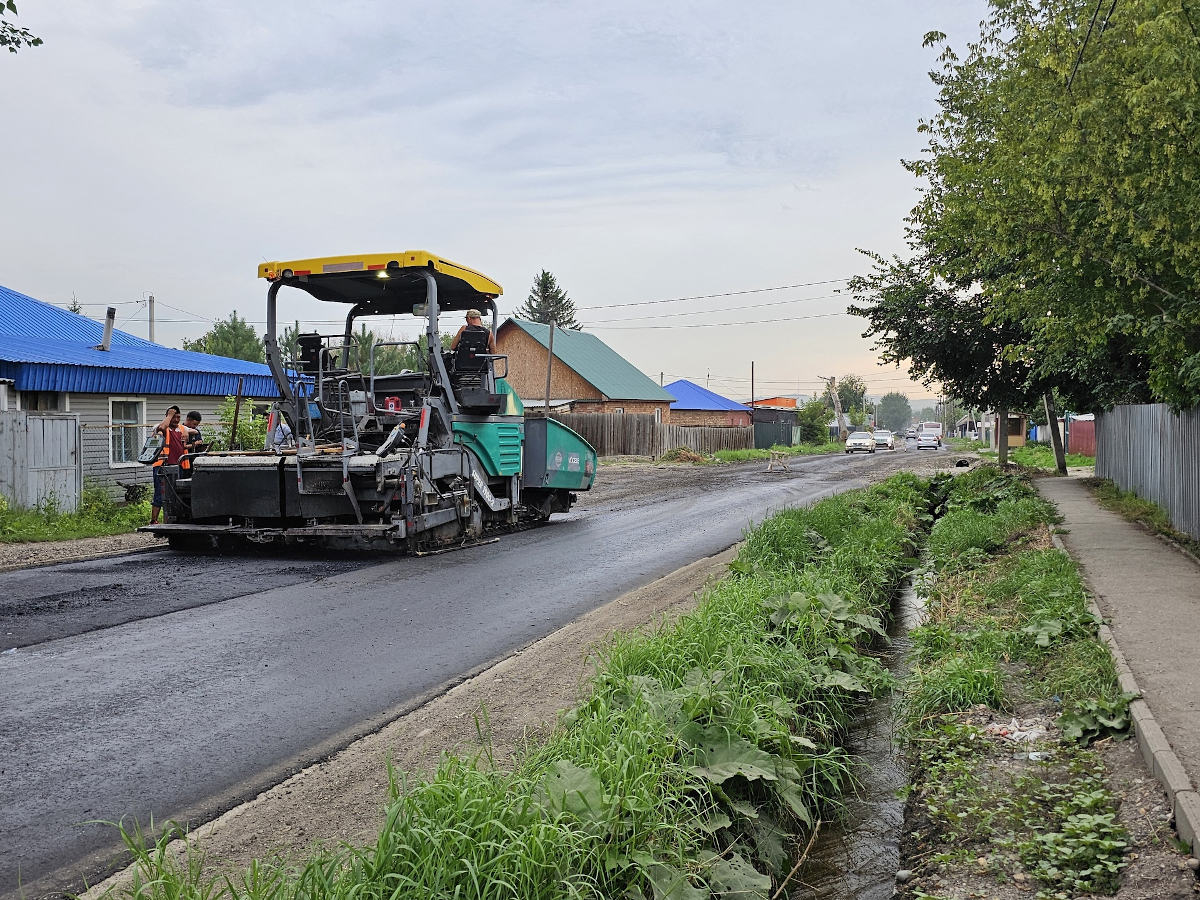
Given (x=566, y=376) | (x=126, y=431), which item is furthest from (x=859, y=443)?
(x=126, y=431)

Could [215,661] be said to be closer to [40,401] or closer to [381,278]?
[381,278]

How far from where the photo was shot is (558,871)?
10.6 ft

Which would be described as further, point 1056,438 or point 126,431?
point 1056,438

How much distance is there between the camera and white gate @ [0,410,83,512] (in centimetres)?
1449

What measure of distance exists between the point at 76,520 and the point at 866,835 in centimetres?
1326

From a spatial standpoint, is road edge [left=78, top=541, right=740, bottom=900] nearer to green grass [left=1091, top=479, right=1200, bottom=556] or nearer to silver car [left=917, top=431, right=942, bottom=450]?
green grass [left=1091, top=479, right=1200, bottom=556]

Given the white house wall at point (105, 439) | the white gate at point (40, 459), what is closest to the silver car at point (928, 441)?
the white house wall at point (105, 439)

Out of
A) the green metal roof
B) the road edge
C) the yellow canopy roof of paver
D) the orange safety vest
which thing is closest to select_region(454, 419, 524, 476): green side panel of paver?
the yellow canopy roof of paver

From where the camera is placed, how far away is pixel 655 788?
3895mm

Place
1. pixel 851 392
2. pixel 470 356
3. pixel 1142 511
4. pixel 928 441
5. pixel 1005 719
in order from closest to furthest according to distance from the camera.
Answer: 1. pixel 1005 719
2. pixel 470 356
3. pixel 1142 511
4. pixel 928 441
5. pixel 851 392

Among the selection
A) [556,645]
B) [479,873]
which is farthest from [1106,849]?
[556,645]

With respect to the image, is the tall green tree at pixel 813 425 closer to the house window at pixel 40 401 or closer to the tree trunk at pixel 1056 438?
the tree trunk at pixel 1056 438

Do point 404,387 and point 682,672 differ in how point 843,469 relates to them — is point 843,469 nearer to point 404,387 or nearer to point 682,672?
point 404,387

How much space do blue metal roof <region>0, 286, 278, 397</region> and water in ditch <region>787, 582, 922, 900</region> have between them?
10.5 meters
